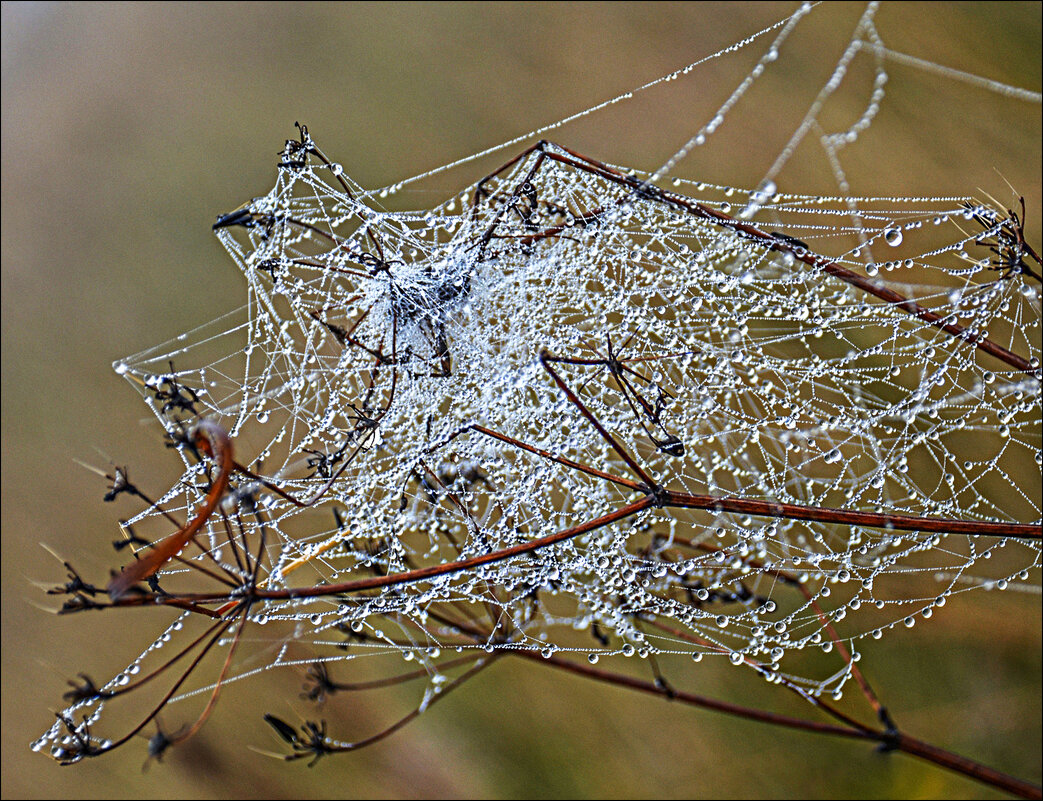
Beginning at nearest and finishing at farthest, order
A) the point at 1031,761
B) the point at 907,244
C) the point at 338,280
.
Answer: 1. the point at 338,280
2. the point at 1031,761
3. the point at 907,244

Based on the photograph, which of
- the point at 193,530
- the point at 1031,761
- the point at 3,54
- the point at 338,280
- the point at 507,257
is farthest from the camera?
the point at 3,54

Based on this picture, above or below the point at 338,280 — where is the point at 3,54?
Answer: above

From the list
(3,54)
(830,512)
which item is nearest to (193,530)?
(830,512)

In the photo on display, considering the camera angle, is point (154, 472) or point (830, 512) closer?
point (830, 512)

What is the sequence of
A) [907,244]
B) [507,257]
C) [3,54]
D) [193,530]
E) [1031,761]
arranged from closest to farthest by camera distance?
[193,530] < [507,257] < [1031,761] < [907,244] < [3,54]

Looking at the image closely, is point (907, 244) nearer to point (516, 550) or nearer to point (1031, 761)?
point (1031, 761)

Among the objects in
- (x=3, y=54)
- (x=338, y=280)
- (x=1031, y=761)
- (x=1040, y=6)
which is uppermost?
(x=3, y=54)

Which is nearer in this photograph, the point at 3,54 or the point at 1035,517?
the point at 1035,517

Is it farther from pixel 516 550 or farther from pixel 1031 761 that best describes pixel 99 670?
pixel 1031 761

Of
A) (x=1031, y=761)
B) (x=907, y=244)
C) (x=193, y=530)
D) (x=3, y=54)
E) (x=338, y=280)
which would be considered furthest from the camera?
(x=3, y=54)

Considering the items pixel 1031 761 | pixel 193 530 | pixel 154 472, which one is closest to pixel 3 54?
pixel 154 472
